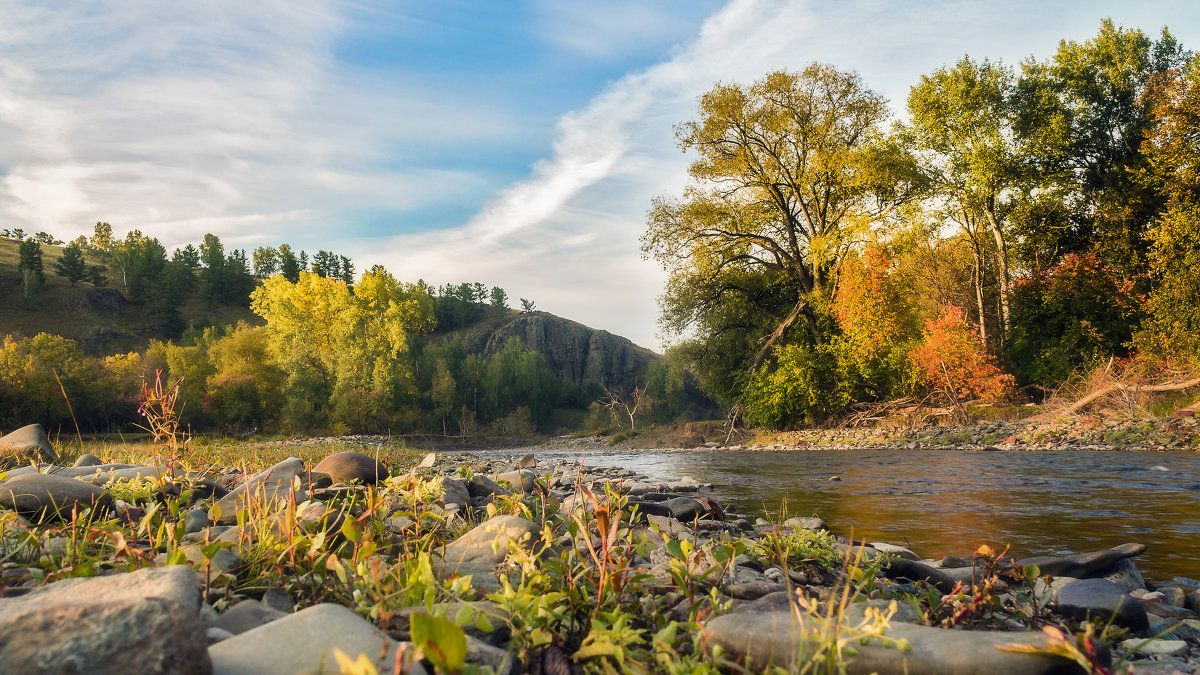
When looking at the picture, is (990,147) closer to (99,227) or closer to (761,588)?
(761,588)

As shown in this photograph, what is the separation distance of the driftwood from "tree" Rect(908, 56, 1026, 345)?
8.41 meters

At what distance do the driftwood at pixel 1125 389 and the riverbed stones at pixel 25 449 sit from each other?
21.2m

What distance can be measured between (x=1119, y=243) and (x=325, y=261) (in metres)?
110

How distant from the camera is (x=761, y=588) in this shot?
2.52 meters

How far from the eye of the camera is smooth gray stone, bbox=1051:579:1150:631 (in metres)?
2.65

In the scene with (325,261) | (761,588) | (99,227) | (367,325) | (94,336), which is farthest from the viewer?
(325,261)

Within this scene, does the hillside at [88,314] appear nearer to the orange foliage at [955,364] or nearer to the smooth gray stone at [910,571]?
the orange foliage at [955,364]

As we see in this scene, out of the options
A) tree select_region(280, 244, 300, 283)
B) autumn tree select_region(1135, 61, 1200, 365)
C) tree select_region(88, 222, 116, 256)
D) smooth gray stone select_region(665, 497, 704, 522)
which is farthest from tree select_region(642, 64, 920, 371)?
tree select_region(88, 222, 116, 256)

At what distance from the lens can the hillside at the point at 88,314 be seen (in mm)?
65938

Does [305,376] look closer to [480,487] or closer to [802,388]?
[802,388]

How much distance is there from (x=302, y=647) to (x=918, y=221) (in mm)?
26732

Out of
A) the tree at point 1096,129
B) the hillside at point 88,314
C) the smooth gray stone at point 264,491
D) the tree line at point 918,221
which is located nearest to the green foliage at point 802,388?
the tree line at point 918,221

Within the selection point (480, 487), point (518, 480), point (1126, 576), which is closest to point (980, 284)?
point (1126, 576)

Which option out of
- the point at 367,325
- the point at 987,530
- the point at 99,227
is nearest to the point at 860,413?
the point at 987,530
